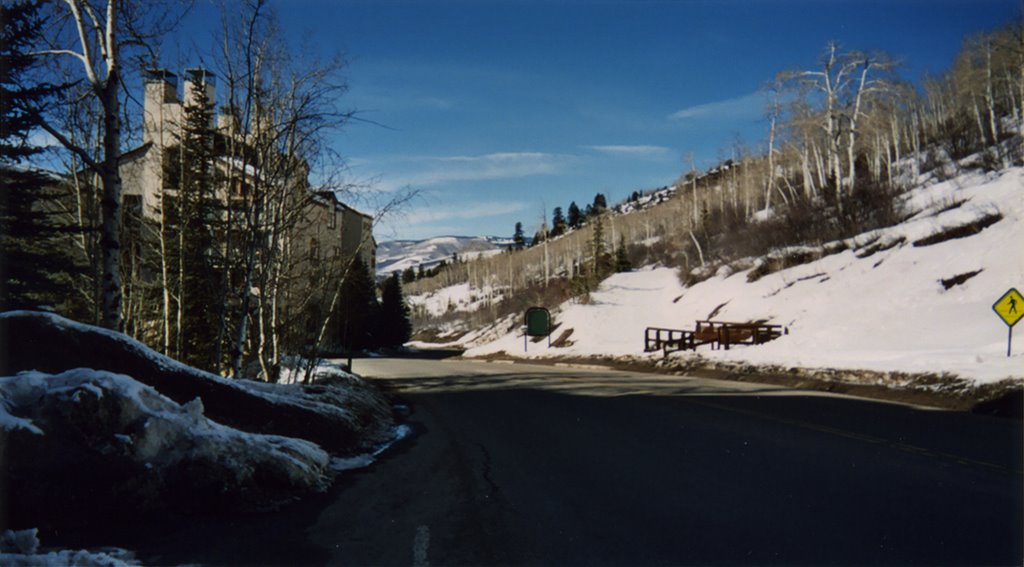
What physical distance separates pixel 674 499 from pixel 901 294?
22.5m

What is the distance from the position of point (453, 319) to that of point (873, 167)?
8396 cm

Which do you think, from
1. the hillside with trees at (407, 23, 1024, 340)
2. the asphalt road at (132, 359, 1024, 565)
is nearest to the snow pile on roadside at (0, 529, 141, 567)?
the asphalt road at (132, 359, 1024, 565)

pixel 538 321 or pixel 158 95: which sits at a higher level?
pixel 158 95

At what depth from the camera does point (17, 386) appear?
17.0 feet

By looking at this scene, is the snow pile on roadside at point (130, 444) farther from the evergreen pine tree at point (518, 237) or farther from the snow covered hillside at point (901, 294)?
the evergreen pine tree at point (518, 237)

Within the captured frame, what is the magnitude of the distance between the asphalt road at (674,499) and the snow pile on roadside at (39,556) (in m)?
0.46

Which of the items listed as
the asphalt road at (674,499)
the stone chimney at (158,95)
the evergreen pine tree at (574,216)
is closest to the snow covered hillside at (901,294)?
the asphalt road at (674,499)

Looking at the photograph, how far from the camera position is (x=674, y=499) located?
227 inches

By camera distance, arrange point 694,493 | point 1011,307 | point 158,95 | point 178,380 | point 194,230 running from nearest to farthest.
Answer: point 694,493 < point 178,380 < point 1011,307 < point 158,95 < point 194,230

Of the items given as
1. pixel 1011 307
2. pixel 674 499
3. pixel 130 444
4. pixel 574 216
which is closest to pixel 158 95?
pixel 130 444

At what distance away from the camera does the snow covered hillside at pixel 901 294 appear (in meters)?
17.2

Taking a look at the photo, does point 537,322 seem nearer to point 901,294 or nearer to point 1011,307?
point 901,294

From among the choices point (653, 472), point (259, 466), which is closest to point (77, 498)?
point (259, 466)

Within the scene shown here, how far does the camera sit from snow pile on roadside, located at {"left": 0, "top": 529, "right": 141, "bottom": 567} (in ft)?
12.7
